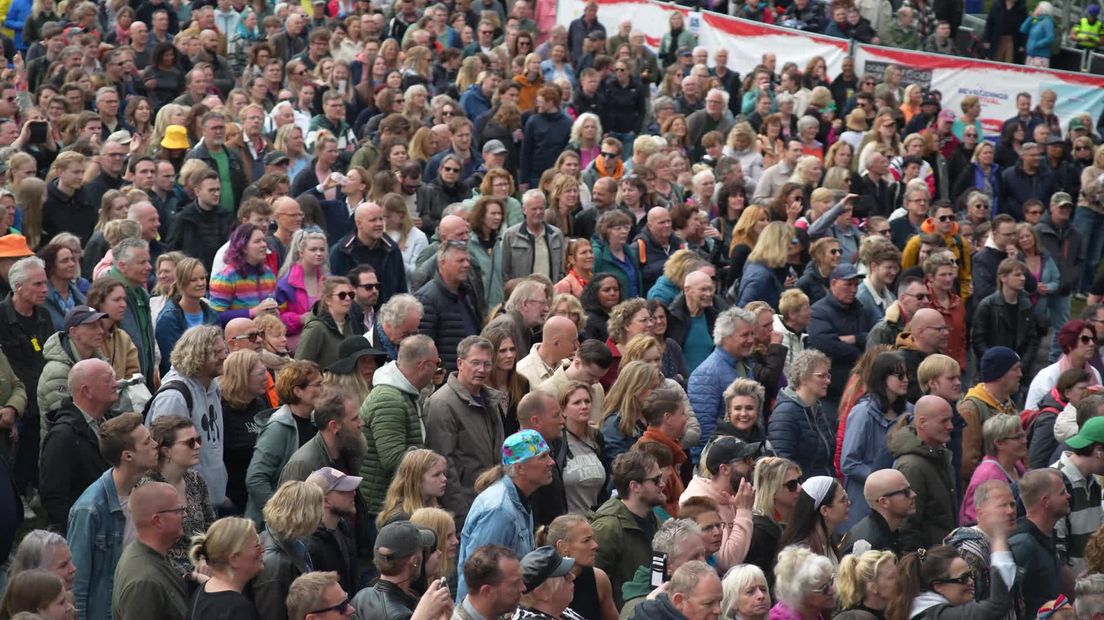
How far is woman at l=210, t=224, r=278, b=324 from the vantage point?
36.4 ft

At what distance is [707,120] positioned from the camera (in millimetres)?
18266

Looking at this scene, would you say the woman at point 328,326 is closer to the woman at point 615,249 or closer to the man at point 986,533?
the woman at point 615,249

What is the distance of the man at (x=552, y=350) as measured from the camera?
9.99 m

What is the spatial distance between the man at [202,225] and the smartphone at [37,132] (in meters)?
2.36

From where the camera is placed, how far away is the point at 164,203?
13.3 m

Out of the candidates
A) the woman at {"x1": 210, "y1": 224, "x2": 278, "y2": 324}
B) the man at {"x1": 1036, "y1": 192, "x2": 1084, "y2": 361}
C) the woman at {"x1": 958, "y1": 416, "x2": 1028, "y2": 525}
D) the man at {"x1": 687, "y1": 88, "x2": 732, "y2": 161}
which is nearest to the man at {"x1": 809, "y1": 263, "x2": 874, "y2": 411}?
the woman at {"x1": 958, "y1": 416, "x2": 1028, "y2": 525}

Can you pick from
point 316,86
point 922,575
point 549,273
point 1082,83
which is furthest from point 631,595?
point 1082,83

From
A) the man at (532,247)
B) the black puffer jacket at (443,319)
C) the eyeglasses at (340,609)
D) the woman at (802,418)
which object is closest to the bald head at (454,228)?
the man at (532,247)

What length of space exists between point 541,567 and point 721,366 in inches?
145

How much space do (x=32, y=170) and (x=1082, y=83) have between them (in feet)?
42.3

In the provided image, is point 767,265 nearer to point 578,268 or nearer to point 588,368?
point 578,268

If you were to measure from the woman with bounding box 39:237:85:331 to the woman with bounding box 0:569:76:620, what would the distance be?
428 centimetres

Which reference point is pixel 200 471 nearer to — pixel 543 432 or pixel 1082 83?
pixel 543 432

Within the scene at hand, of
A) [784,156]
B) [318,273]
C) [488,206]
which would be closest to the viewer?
[318,273]
